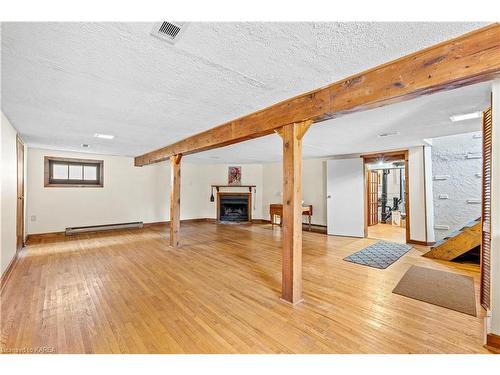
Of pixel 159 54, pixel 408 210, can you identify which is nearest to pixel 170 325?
pixel 159 54

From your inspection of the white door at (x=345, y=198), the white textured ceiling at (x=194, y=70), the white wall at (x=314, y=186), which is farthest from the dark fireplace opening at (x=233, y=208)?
the white textured ceiling at (x=194, y=70)

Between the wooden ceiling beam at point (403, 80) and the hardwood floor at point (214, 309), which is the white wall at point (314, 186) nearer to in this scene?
the hardwood floor at point (214, 309)

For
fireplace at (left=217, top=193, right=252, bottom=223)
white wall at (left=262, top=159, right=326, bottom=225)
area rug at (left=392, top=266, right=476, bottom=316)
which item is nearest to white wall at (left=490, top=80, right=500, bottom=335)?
area rug at (left=392, top=266, right=476, bottom=316)

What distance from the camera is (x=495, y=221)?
1.78m

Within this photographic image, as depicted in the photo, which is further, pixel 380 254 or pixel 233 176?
Result: pixel 233 176

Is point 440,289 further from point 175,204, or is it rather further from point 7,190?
point 7,190

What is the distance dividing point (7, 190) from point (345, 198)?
655 cm

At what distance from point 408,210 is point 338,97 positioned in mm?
4452

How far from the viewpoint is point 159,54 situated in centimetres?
156

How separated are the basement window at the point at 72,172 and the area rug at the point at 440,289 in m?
7.35

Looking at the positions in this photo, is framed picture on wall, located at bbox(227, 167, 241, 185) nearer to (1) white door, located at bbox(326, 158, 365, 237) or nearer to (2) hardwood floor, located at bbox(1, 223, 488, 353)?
(1) white door, located at bbox(326, 158, 365, 237)

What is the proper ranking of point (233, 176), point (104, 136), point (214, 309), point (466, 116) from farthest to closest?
point (233, 176) < point (104, 136) < point (466, 116) < point (214, 309)

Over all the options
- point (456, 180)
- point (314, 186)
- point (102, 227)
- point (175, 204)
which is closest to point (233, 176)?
point (314, 186)

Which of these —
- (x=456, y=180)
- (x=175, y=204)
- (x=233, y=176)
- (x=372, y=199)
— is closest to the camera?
(x=456, y=180)
